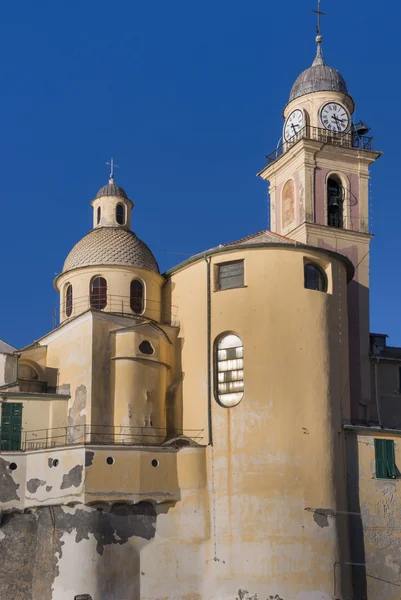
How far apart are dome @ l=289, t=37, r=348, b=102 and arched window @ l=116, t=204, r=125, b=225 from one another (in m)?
13.5

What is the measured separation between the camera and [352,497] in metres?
42.1

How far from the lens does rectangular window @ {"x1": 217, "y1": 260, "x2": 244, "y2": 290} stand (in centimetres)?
4331

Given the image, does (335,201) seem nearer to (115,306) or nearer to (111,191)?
(111,191)

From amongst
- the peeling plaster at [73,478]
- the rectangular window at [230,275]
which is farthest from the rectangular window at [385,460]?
the peeling plaster at [73,478]

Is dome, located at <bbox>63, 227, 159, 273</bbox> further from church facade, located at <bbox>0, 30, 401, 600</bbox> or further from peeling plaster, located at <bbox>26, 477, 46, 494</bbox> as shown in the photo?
peeling plaster, located at <bbox>26, 477, 46, 494</bbox>

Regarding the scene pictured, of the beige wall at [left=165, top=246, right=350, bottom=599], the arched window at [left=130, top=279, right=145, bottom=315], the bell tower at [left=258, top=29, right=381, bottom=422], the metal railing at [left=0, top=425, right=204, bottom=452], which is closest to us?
the beige wall at [left=165, top=246, right=350, bottom=599]

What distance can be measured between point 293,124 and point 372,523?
920 inches

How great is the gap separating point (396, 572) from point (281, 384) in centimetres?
930

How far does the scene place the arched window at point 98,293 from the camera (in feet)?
148

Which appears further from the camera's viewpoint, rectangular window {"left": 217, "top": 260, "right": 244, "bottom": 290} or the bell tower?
the bell tower

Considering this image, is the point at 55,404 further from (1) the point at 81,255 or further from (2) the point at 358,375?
(2) the point at 358,375

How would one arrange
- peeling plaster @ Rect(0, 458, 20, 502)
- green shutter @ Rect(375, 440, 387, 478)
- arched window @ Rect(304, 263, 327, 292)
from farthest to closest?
1. arched window @ Rect(304, 263, 327, 292)
2. green shutter @ Rect(375, 440, 387, 478)
3. peeling plaster @ Rect(0, 458, 20, 502)

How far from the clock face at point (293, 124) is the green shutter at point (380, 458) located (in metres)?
19.2

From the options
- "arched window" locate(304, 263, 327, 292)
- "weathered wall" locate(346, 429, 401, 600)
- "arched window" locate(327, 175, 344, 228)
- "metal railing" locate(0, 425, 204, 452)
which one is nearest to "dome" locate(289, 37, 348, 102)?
"arched window" locate(327, 175, 344, 228)
